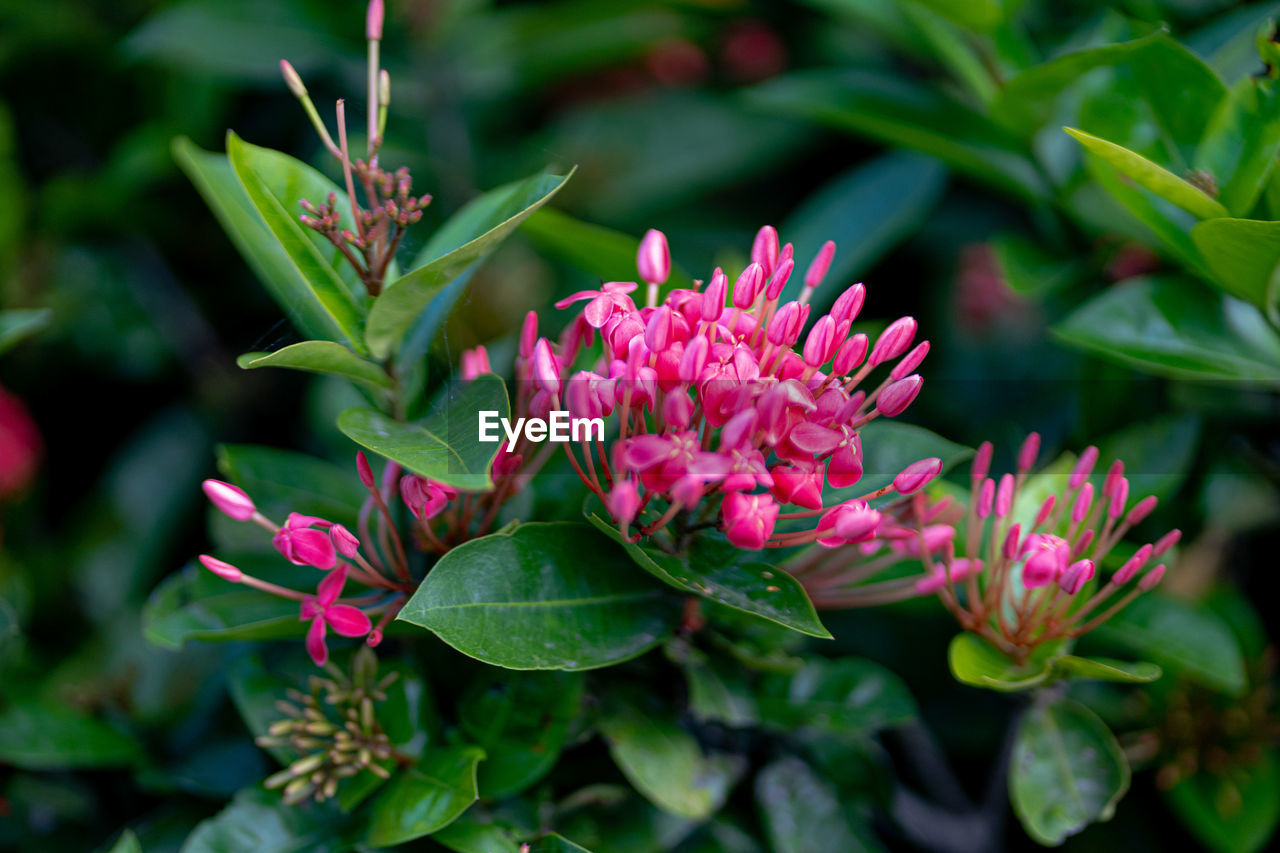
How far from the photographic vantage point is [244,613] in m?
0.92

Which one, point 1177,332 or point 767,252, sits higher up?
point 767,252

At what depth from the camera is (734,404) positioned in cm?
69

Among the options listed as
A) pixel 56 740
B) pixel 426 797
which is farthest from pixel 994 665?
pixel 56 740

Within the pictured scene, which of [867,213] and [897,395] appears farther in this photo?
[867,213]

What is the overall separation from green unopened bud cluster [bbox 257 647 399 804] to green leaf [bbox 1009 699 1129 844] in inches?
23.5

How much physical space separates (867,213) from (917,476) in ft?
2.35

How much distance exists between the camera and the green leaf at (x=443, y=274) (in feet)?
2.31

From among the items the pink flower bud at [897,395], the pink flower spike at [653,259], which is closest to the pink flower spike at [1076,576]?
the pink flower bud at [897,395]

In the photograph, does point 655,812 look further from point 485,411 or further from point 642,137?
point 642,137

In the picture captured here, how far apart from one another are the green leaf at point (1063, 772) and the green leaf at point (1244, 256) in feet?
1.48

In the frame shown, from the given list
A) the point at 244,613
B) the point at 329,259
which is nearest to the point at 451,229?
the point at 329,259

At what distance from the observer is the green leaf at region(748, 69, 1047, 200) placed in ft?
3.95

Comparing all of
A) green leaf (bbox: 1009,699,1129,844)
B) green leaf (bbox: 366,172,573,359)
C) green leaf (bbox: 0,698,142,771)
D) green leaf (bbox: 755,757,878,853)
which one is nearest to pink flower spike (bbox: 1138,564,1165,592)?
green leaf (bbox: 1009,699,1129,844)

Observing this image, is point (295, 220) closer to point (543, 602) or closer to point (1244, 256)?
point (543, 602)
